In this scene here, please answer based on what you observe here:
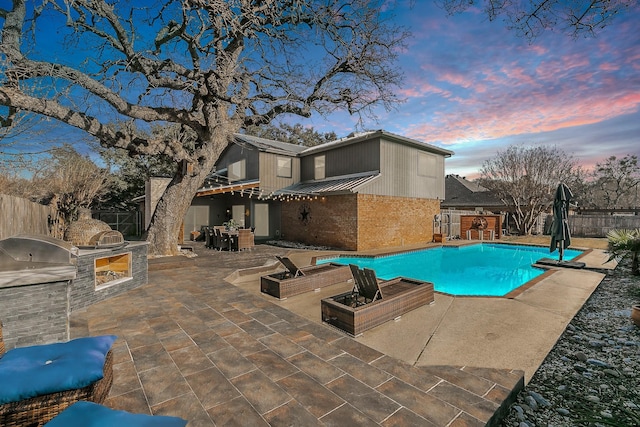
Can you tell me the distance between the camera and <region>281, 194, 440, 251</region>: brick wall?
13.3 metres

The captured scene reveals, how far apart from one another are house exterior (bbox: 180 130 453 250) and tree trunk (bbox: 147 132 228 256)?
1897 millimetres

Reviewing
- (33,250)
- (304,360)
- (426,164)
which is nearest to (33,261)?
A: (33,250)

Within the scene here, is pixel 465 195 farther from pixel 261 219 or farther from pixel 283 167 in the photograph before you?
pixel 261 219

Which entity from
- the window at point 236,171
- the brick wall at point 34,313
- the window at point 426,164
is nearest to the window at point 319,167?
the window at point 236,171

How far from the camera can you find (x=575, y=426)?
2.36 metres

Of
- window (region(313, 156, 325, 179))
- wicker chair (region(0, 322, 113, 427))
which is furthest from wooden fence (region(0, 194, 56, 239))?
window (region(313, 156, 325, 179))

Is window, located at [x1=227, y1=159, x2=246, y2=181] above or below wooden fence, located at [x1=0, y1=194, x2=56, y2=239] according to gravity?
above

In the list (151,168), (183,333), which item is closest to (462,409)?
(183,333)

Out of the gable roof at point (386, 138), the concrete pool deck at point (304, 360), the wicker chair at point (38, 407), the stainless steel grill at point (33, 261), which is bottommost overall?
the concrete pool deck at point (304, 360)

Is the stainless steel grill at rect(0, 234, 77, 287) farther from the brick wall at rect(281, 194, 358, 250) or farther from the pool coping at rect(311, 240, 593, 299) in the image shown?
the brick wall at rect(281, 194, 358, 250)

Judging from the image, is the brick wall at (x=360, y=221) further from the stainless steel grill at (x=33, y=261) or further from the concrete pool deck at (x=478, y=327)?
the stainless steel grill at (x=33, y=261)

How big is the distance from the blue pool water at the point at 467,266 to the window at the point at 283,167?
7326 mm

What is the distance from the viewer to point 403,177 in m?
15.0

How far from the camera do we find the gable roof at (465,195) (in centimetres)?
2539
